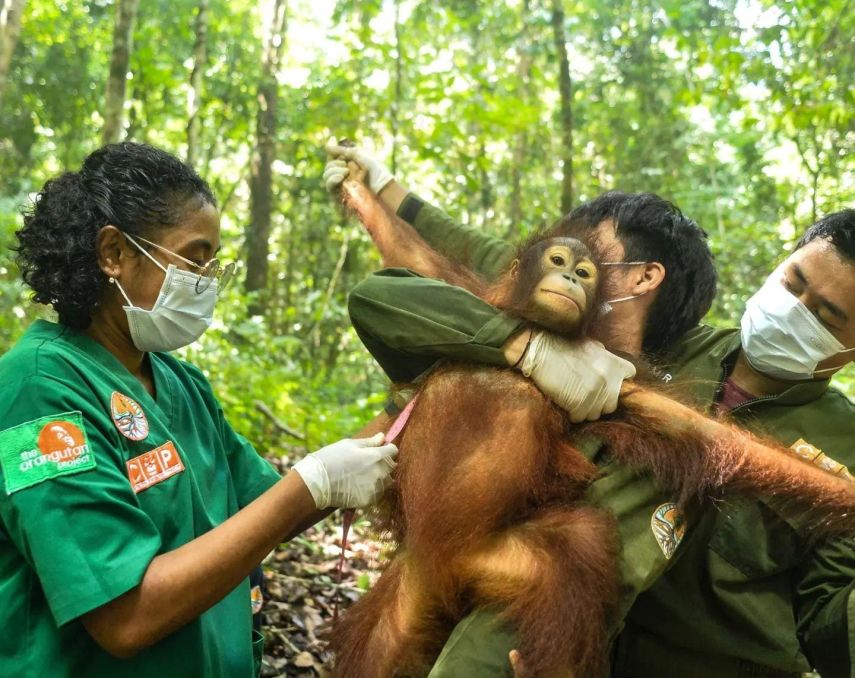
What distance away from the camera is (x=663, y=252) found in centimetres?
252

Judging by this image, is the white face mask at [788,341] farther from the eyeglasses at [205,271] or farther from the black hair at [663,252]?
the eyeglasses at [205,271]

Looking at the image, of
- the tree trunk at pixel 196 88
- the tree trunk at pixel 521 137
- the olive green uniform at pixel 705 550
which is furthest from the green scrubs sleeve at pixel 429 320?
the tree trunk at pixel 521 137

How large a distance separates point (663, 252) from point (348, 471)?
4.25ft

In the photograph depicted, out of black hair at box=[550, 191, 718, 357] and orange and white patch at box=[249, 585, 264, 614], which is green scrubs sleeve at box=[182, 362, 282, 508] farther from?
black hair at box=[550, 191, 718, 357]

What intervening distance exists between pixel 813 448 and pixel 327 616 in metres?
2.45

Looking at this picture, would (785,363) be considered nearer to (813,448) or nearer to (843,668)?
(813,448)

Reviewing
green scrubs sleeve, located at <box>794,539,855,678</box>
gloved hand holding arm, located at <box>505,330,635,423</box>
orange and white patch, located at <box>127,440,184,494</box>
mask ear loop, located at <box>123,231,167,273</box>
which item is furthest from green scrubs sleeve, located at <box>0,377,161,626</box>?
green scrubs sleeve, located at <box>794,539,855,678</box>

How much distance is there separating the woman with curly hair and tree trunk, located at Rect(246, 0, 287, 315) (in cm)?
857

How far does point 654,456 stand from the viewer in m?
1.96

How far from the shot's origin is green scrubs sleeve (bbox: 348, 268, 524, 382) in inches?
80.7

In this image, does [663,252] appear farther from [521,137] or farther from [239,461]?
[521,137]

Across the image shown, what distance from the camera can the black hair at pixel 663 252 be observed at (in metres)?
2.52

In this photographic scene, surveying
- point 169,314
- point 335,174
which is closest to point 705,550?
point 169,314

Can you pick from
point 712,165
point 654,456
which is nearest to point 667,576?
point 654,456
